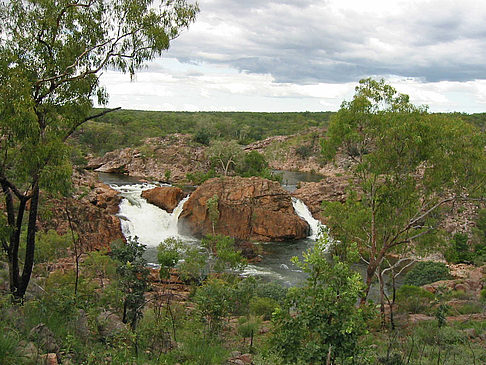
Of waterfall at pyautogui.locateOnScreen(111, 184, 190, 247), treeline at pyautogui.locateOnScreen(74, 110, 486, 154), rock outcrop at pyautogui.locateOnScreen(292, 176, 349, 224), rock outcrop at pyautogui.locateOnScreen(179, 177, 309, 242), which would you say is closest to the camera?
waterfall at pyautogui.locateOnScreen(111, 184, 190, 247)

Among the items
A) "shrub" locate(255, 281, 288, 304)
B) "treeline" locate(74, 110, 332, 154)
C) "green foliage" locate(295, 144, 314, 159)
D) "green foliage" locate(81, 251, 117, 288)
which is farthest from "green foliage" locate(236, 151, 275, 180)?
"green foliage" locate(81, 251, 117, 288)

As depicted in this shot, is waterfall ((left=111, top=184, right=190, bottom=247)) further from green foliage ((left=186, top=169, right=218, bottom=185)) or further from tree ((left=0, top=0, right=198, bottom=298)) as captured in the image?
tree ((left=0, top=0, right=198, bottom=298))

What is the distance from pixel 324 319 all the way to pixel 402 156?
8.96 m

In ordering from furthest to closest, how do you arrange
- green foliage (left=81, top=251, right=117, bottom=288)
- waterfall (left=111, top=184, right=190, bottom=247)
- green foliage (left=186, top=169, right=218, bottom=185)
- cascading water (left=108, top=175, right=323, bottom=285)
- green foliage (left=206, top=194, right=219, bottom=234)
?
green foliage (left=186, top=169, right=218, bottom=185)
green foliage (left=206, top=194, right=219, bottom=234)
waterfall (left=111, top=184, right=190, bottom=247)
cascading water (left=108, top=175, right=323, bottom=285)
green foliage (left=81, top=251, right=117, bottom=288)

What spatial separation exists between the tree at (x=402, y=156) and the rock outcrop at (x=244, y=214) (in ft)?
61.5

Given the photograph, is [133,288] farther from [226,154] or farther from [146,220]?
[226,154]

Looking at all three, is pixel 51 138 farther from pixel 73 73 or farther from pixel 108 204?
pixel 108 204

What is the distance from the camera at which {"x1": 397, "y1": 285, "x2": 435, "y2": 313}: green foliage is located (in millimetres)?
16109

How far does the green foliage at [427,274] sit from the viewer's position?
2348cm

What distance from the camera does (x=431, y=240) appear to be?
16078mm

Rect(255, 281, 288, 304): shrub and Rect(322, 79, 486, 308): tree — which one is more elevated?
Rect(322, 79, 486, 308): tree

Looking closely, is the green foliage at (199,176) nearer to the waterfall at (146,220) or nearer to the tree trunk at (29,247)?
the waterfall at (146,220)

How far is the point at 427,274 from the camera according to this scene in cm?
2380

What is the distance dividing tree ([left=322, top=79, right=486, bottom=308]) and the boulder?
2220 cm
